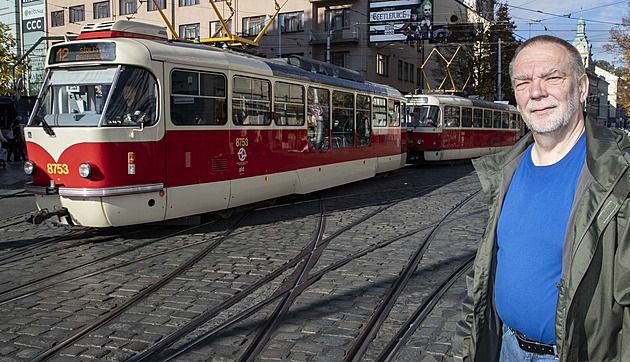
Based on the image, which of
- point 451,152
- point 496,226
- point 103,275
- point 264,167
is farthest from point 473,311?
point 451,152

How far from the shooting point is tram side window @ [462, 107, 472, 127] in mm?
23219

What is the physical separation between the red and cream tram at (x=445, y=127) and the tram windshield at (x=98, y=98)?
49.7 feet

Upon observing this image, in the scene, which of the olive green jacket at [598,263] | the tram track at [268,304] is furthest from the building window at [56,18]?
the olive green jacket at [598,263]

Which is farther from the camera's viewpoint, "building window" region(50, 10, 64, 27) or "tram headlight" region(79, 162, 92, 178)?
"building window" region(50, 10, 64, 27)

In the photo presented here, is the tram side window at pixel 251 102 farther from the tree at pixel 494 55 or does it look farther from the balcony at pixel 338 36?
the tree at pixel 494 55

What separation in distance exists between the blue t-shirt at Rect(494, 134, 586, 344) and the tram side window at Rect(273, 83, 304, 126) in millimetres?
8599

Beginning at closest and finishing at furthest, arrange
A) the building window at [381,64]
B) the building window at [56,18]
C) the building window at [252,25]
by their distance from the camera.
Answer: the building window at [381,64] → the building window at [252,25] → the building window at [56,18]

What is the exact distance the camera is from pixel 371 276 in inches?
244

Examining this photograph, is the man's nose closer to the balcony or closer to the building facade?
the building facade

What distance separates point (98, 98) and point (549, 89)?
670cm

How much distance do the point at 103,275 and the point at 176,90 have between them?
318 cm

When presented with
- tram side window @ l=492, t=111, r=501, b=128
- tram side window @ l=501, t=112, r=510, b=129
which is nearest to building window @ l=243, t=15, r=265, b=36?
tram side window @ l=501, t=112, r=510, b=129

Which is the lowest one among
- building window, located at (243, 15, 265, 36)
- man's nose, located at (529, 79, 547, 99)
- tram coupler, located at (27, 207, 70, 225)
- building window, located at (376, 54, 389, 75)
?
tram coupler, located at (27, 207, 70, 225)

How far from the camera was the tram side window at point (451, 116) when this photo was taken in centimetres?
2202
